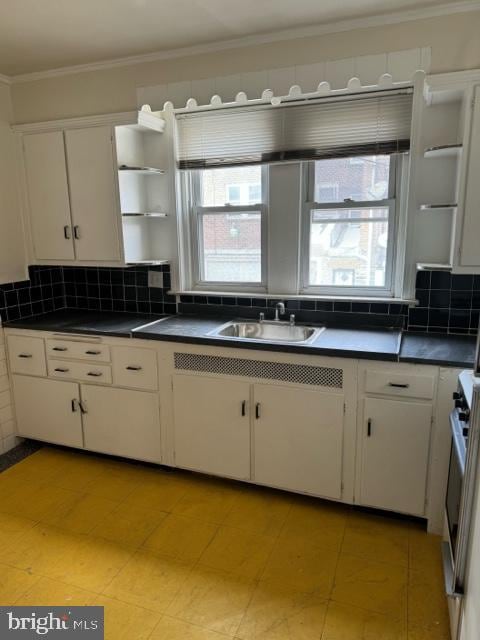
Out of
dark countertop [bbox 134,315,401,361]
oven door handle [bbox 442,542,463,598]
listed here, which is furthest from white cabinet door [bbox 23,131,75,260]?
oven door handle [bbox 442,542,463,598]

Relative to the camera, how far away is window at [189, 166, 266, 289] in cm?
285

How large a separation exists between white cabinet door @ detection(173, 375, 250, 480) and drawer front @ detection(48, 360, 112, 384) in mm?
488

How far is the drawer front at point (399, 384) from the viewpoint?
2.06m

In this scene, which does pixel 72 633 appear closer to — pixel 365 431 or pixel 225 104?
pixel 365 431

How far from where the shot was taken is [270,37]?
2.44 meters

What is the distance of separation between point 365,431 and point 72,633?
59.0 inches

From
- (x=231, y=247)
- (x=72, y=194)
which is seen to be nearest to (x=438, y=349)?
(x=231, y=247)

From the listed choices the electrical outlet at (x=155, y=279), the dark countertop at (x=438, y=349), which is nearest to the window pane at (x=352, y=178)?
the dark countertop at (x=438, y=349)

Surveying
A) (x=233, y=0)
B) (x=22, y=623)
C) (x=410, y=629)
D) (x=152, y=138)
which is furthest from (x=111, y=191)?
(x=410, y=629)

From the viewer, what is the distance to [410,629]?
1.69 m

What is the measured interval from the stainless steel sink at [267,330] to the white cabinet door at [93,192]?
0.87 meters

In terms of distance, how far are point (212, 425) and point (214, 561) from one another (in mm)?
692

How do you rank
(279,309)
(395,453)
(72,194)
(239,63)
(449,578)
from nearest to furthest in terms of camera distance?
(449,578)
(395,453)
(239,63)
(279,309)
(72,194)
